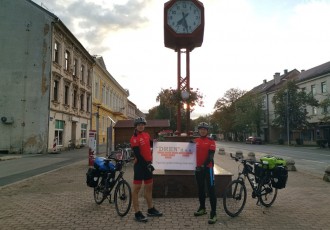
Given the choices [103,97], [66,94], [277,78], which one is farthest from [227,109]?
[66,94]

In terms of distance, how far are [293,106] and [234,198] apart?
4569 centimetres

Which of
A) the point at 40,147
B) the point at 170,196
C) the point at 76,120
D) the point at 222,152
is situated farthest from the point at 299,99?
the point at 170,196

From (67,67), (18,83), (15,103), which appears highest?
(67,67)

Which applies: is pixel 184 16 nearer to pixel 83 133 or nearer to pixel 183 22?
pixel 183 22

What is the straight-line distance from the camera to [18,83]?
24.2 meters

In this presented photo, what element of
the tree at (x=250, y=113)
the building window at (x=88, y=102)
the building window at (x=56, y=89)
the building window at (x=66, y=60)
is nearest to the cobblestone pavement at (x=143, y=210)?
the building window at (x=56, y=89)

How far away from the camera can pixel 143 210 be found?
6.73 metres

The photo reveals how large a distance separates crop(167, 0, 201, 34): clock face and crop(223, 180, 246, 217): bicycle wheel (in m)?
5.88

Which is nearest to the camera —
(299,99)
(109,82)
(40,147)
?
(40,147)

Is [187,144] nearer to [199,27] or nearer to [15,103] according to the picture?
[199,27]

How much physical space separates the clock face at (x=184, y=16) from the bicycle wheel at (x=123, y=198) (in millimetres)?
6014

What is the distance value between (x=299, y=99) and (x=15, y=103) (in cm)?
3894

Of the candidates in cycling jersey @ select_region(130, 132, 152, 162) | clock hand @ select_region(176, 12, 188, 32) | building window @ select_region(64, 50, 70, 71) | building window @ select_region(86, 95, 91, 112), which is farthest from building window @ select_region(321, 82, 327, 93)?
cycling jersey @ select_region(130, 132, 152, 162)

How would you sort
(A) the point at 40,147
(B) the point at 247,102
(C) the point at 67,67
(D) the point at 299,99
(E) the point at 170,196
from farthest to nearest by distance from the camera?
(B) the point at 247,102
(D) the point at 299,99
(C) the point at 67,67
(A) the point at 40,147
(E) the point at 170,196
